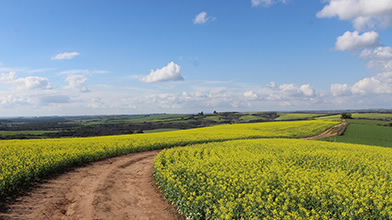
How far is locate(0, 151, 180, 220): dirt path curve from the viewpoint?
11.7 meters

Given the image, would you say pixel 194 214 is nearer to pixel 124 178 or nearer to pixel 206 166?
pixel 206 166

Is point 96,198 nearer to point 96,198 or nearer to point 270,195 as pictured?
point 96,198

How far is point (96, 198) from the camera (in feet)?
44.0

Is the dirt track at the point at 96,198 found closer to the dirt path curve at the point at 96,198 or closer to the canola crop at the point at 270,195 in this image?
the dirt path curve at the point at 96,198

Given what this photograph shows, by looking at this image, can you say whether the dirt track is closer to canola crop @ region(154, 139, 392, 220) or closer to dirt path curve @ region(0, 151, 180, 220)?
dirt path curve @ region(0, 151, 180, 220)

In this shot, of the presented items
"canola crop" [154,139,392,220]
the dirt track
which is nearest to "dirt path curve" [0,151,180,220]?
the dirt track

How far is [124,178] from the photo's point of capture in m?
17.5

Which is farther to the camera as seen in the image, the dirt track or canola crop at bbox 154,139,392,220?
the dirt track

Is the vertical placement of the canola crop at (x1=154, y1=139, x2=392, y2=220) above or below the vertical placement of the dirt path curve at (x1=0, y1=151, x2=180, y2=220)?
above

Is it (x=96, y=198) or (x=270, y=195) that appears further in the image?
(x=96, y=198)

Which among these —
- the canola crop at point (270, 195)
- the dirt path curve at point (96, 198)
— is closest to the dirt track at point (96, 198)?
the dirt path curve at point (96, 198)

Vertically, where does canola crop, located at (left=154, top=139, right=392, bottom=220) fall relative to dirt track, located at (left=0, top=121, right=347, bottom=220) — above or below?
above

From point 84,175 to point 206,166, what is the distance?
9075 mm

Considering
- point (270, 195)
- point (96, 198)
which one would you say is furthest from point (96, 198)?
point (270, 195)
